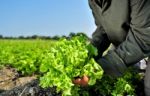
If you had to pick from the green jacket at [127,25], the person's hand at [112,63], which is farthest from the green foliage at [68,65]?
the green jacket at [127,25]

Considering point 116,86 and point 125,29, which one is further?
point 116,86

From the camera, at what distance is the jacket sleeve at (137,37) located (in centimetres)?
539

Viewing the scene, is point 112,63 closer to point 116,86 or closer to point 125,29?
point 125,29

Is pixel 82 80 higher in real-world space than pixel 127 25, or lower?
lower

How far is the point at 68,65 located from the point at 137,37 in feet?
2.73

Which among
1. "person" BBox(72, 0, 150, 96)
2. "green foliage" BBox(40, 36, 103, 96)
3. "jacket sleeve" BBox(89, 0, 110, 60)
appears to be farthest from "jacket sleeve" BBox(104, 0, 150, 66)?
"jacket sleeve" BBox(89, 0, 110, 60)

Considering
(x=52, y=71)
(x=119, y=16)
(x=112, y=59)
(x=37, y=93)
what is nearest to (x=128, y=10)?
(x=119, y=16)

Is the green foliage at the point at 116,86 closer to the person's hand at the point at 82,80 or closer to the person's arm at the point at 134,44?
the person's arm at the point at 134,44

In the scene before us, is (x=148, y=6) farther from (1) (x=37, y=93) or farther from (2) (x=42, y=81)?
(1) (x=37, y=93)

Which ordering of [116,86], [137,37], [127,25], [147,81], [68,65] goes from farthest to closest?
[116,86] → [147,81] → [127,25] → [137,37] → [68,65]

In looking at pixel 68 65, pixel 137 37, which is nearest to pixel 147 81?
pixel 137 37

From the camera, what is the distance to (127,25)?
5.81 meters

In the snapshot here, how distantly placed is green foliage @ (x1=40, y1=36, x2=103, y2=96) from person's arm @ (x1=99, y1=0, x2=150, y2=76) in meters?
0.25

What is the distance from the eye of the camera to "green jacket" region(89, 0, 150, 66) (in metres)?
5.40
